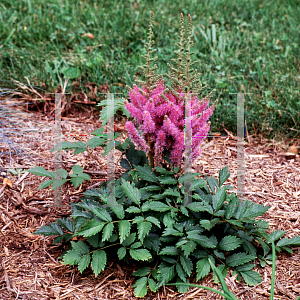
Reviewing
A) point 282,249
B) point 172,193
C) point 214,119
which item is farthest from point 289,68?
point 172,193

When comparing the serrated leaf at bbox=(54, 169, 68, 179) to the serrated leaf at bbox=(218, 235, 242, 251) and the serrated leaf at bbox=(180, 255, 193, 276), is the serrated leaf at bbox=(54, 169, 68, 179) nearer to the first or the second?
the serrated leaf at bbox=(180, 255, 193, 276)

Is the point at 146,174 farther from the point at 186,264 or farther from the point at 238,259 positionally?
the point at 238,259

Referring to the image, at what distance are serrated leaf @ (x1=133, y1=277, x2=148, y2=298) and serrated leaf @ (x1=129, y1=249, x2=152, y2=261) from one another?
5.2 inches

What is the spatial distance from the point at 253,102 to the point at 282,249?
151cm

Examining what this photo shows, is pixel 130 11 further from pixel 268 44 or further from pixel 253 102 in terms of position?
pixel 253 102

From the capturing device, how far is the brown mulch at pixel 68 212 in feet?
5.59

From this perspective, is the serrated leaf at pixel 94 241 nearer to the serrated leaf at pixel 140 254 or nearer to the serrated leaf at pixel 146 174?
the serrated leaf at pixel 140 254

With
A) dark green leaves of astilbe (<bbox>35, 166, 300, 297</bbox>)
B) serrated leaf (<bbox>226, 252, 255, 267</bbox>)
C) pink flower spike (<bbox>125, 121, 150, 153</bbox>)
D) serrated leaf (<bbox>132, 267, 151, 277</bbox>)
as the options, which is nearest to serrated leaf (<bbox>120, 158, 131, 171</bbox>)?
dark green leaves of astilbe (<bbox>35, 166, 300, 297</bbox>)

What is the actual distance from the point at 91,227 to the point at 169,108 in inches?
26.2

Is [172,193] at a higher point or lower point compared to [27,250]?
higher

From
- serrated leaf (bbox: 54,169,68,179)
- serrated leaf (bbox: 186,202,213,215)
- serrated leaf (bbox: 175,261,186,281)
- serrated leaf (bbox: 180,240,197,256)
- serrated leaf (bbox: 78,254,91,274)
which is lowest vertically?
serrated leaf (bbox: 175,261,186,281)

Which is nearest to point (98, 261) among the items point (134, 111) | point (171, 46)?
point (134, 111)

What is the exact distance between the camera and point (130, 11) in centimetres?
426

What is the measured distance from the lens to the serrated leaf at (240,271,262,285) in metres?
1.67
